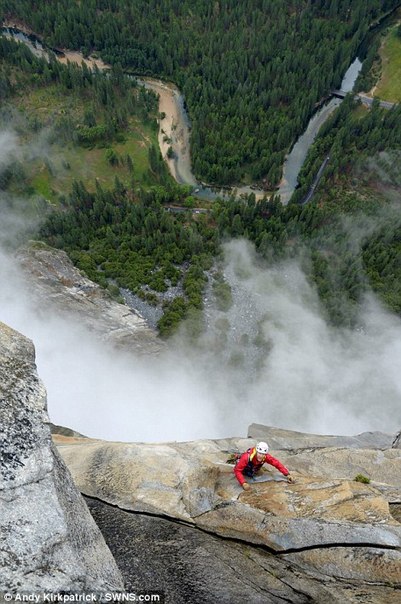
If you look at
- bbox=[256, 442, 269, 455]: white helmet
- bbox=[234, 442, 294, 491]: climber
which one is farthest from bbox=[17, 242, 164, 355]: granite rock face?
bbox=[256, 442, 269, 455]: white helmet

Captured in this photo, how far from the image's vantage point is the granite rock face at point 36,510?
12555 millimetres

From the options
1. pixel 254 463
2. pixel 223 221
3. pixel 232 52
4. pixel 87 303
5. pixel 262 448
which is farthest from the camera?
pixel 232 52

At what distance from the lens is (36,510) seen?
13.5 meters

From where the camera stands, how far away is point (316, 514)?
725 inches

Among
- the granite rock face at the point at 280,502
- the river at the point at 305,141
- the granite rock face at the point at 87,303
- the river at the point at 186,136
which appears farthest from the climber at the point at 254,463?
the river at the point at 186,136

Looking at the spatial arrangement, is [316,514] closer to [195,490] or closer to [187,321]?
[195,490]

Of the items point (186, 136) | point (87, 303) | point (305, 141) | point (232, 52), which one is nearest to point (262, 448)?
point (87, 303)

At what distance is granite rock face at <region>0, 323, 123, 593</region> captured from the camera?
1255cm

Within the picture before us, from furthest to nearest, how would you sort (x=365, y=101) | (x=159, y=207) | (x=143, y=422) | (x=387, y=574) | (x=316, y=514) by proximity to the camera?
(x=365, y=101) → (x=159, y=207) → (x=143, y=422) → (x=316, y=514) → (x=387, y=574)

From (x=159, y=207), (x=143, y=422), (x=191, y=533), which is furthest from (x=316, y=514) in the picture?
(x=159, y=207)

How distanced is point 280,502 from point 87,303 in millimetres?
60475

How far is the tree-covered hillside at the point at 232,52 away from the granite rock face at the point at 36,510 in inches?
3546

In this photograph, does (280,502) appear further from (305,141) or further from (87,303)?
(305,141)

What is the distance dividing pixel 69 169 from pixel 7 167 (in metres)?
14.5
